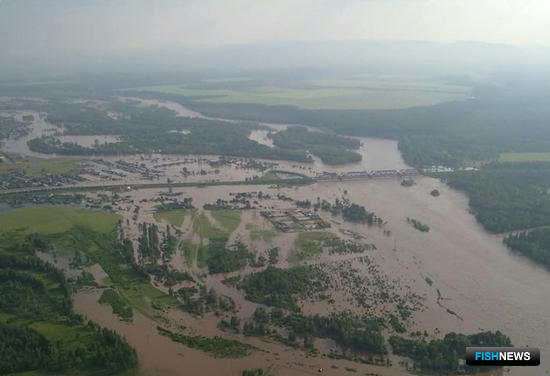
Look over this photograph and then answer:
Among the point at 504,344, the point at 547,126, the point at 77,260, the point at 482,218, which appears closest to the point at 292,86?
the point at 547,126

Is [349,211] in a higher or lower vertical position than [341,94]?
lower

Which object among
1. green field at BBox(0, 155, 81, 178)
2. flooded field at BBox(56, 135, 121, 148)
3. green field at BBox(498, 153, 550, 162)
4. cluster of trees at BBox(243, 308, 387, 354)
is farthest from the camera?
flooded field at BBox(56, 135, 121, 148)

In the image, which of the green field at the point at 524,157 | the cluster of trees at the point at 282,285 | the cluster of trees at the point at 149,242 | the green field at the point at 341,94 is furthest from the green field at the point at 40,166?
the green field at the point at 524,157

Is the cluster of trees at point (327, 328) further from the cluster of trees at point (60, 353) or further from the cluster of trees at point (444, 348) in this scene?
the cluster of trees at point (60, 353)

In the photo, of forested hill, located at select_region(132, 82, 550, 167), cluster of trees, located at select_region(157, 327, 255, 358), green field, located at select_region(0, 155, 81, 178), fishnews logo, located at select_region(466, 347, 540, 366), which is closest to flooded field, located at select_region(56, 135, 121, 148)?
green field, located at select_region(0, 155, 81, 178)

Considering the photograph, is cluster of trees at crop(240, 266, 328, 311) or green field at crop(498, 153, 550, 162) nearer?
cluster of trees at crop(240, 266, 328, 311)

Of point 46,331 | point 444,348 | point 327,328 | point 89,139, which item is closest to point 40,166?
point 89,139

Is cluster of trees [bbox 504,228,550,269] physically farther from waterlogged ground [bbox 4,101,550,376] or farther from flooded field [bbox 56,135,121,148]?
flooded field [bbox 56,135,121,148]

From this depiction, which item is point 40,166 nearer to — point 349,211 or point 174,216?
point 174,216
